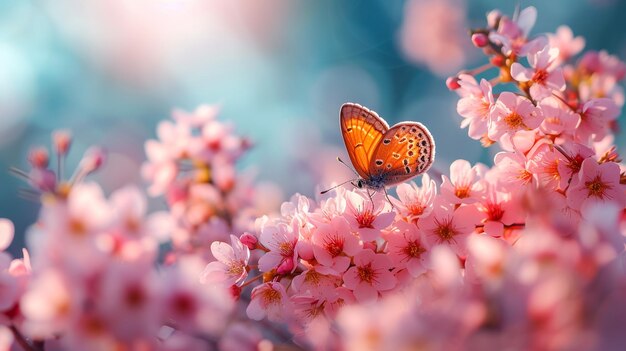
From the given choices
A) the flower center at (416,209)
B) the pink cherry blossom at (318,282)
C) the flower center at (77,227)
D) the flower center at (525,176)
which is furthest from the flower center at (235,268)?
the flower center at (525,176)

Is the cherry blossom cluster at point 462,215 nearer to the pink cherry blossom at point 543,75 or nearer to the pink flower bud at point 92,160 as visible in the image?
the pink cherry blossom at point 543,75

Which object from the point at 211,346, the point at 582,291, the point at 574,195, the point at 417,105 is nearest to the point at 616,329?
the point at 582,291

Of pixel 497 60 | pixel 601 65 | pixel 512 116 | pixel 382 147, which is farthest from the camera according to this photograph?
pixel 601 65

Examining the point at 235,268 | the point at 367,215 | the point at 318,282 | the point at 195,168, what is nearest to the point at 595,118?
the point at 367,215

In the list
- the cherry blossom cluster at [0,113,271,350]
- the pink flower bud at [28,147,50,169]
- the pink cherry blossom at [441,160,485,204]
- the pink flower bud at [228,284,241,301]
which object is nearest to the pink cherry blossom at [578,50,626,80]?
the pink cherry blossom at [441,160,485,204]

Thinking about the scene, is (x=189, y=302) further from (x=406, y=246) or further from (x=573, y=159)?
(x=573, y=159)

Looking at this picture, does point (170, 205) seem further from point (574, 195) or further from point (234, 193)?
point (574, 195)
